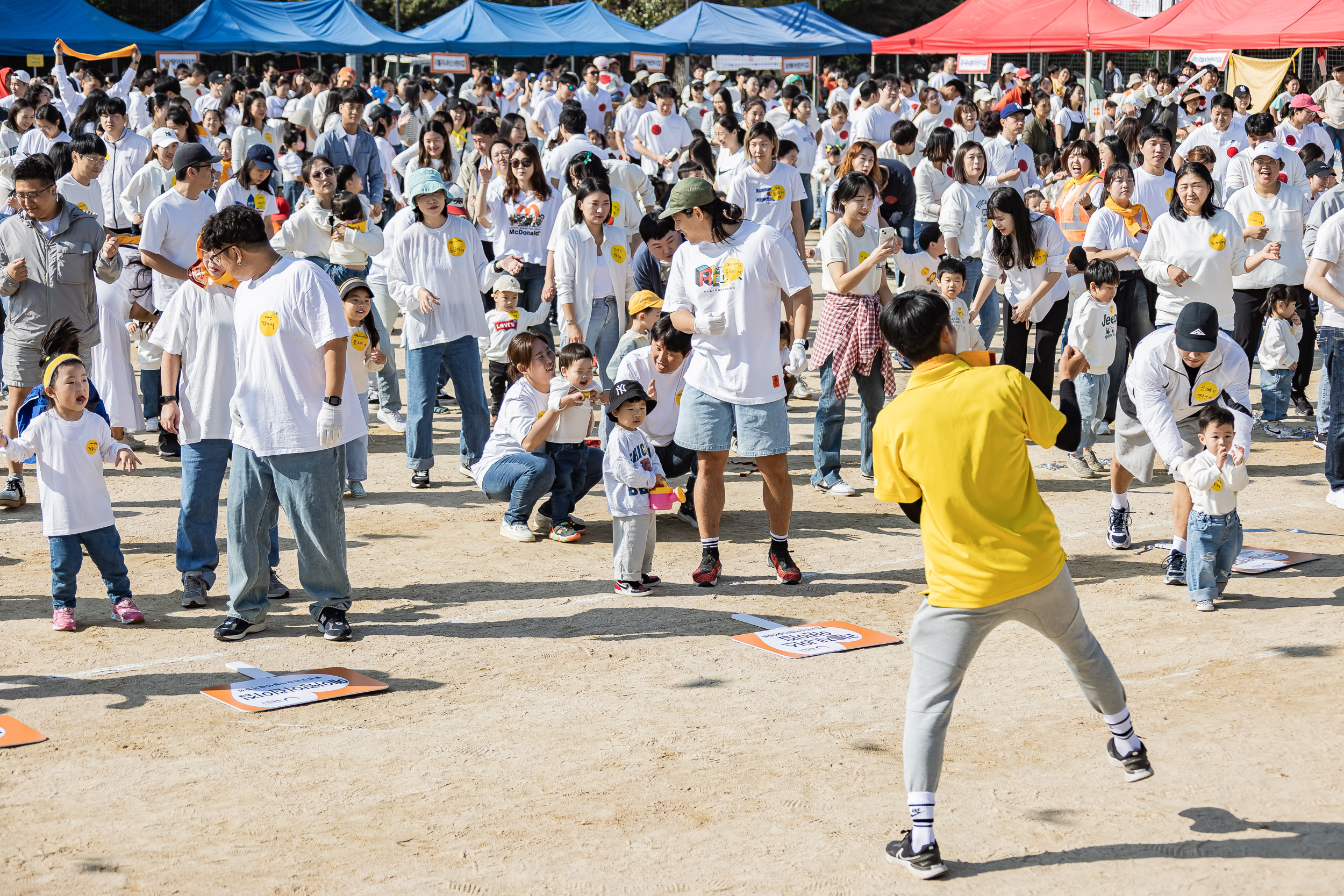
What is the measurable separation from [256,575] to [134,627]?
0.73 metres

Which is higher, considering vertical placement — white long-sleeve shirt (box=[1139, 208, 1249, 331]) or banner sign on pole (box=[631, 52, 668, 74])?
banner sign on pole (box=[631, 52, 668, 74])

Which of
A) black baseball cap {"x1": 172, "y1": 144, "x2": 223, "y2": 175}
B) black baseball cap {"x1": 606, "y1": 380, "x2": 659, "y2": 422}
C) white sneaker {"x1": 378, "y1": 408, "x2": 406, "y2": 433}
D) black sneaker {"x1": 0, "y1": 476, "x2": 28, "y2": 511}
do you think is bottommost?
black sneaker {"x1": 0, "y1": 476, "x2": 28, "y2": 511}

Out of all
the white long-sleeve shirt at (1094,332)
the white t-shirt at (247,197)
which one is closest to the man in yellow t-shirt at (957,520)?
the white long-sleeve shirt at (1094,332)

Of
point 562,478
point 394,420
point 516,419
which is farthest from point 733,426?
point 394,420

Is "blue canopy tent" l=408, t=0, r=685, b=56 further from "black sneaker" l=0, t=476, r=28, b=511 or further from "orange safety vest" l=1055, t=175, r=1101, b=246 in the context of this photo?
"black sneaker" l=0, t=476, r=28, b=511

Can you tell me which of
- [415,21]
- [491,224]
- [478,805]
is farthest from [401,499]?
[415,21]

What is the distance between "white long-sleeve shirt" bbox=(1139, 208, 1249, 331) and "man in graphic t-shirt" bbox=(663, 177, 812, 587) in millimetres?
3356

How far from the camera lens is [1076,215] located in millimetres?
11609

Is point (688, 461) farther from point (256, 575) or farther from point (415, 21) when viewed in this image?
point (415, 21)

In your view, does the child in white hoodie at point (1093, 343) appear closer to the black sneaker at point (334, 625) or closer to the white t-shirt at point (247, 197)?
the black sneaker at point (334, 625)

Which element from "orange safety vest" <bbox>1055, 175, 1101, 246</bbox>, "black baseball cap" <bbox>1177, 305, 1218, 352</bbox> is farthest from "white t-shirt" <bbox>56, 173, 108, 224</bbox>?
"orange safety vest" <bbox>1055, 175, 1101, 246</bbox>

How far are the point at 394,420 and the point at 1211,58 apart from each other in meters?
21.9

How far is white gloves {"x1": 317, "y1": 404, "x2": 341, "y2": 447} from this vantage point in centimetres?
613

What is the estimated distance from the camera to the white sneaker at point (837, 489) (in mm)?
9234
